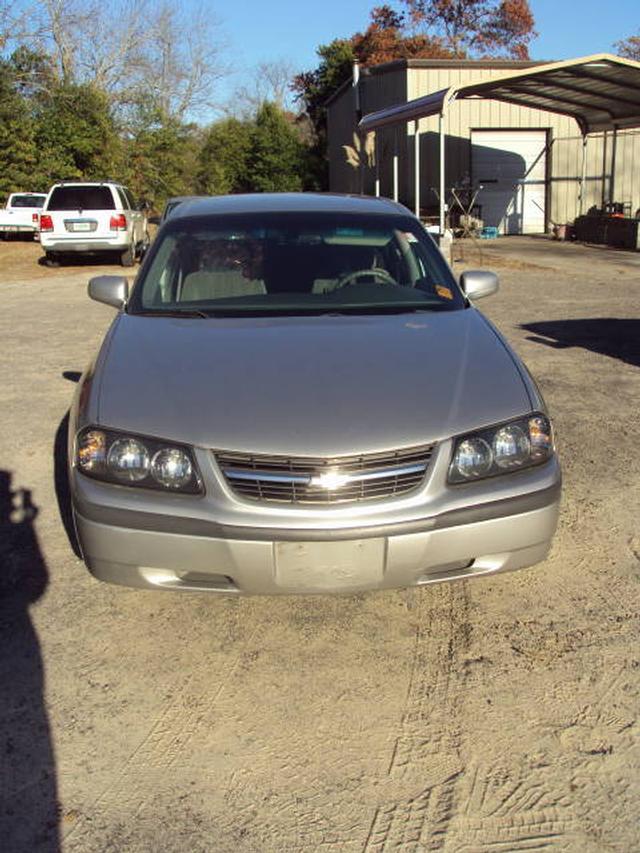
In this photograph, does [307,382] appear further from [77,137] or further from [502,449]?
[77,137]

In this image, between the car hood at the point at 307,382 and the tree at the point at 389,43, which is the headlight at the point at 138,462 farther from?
the tree at the point at 389,43

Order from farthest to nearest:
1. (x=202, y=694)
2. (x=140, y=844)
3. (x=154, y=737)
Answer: (x=202, y=694)
(x=154, y=737)
(x=140, y=844)

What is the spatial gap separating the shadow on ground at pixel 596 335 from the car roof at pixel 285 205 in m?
3.87

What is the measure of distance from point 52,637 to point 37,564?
0.71 meters

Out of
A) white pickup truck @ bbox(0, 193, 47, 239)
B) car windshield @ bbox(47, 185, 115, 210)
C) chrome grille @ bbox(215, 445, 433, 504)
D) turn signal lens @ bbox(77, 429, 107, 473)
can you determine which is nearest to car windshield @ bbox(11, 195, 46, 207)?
white pickup truck @ bbox(0, 193, 47, 239)

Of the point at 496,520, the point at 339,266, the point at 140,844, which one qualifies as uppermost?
the point at 339,266

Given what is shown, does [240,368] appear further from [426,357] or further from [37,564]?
[37,564]

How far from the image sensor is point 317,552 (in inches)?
112

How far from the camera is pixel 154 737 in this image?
8.93 ft

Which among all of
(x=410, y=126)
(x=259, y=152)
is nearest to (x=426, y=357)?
(x=410, y=126)

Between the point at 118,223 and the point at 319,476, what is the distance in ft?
52.7

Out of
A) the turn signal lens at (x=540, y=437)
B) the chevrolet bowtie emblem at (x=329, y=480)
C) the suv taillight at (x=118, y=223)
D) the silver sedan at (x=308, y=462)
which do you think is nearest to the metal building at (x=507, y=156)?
the suv taillight at (x=118, y=223)

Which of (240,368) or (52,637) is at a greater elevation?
(240,368)

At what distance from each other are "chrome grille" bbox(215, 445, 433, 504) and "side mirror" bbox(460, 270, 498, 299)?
77.3 inches
